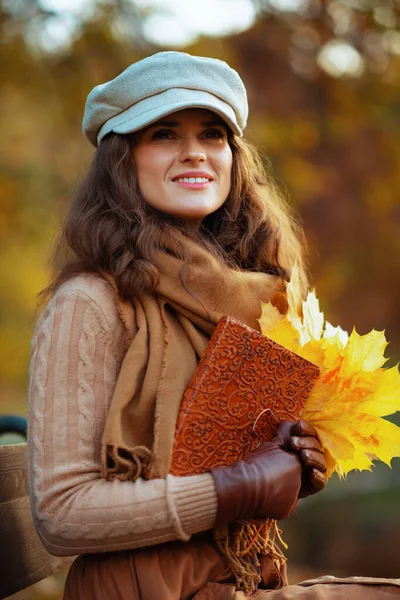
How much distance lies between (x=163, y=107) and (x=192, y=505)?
3.50 feet

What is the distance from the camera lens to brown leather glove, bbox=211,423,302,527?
6.72 feet

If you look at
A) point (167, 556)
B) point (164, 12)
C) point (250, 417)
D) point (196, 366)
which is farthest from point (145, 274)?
point (164, 12)

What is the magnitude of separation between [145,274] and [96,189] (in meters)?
0.40

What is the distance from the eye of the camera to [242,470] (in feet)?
6.79

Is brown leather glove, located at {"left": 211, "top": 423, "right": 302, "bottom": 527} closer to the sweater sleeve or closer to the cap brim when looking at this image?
the sweater sleeve

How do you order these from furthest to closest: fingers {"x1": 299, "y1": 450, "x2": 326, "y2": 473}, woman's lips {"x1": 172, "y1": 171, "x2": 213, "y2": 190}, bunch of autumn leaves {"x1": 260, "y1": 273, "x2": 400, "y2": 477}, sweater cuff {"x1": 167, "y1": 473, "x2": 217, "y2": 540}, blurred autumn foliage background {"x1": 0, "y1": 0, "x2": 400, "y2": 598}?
1. blurred autumn foliage background {"x1": 0, "y1": 0, "x2": 400, "y2": 598}
2. woman's lips {"x1": 172, "y1": 171, "x2": 213, "y2": 190}
3. bunch of autumn leaves {"x1": 260, "y1": 273, "x2": 400, "y2": 477}
4. fingers {"x1": 299, "y1": 450, "x2": 326, "y2": 473}
5. sweater cuff {"x1": 167, "y1": 473, "x2": 217, "y2": 540}

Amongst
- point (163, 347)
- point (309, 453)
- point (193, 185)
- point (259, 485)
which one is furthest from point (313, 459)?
point (193, 185)

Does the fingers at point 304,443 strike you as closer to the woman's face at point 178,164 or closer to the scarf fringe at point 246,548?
the scarf fringe at point 246,548

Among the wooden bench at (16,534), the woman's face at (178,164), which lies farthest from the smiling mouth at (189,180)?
the wooden bench at (16,534)

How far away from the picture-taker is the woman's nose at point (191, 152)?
2402 mm

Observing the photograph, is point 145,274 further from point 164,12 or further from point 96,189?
point 164,12

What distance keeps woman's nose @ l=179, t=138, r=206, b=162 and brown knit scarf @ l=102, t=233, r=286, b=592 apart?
238 mm

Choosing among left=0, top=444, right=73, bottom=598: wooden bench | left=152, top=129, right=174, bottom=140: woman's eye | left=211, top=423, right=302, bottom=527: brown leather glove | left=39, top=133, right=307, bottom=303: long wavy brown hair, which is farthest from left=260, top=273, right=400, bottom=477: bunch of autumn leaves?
left=0, top=444, right=73, bottom=598: wooden bench

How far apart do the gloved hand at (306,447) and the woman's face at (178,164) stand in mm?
684
